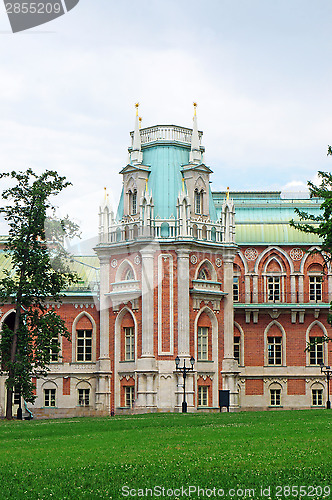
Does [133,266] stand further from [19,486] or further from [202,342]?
[19,486]

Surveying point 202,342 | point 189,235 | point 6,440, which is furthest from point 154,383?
point 6,440

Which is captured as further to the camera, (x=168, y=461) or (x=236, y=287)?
(x=236, y=287)

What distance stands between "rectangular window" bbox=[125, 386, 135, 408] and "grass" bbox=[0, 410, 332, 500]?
78.3 feet

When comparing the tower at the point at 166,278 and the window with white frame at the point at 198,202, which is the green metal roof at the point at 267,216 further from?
the window with white frame at the point at 198,202

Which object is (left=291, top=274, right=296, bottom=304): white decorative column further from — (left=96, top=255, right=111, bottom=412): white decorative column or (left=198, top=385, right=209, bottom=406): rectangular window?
(left=96, top=255, right=111, bottom=412): white decorative column

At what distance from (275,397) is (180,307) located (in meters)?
14.9

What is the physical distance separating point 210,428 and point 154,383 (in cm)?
2178

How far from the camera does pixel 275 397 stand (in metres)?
62.4

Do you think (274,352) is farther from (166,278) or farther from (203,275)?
(166,278)

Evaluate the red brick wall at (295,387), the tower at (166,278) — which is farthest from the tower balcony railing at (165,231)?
the red brick wall at (295,387)

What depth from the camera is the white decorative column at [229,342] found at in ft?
177

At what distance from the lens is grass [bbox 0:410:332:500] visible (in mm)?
17453

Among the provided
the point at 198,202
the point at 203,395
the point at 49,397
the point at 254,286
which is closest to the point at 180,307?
the point at 203,395

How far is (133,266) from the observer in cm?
5366
